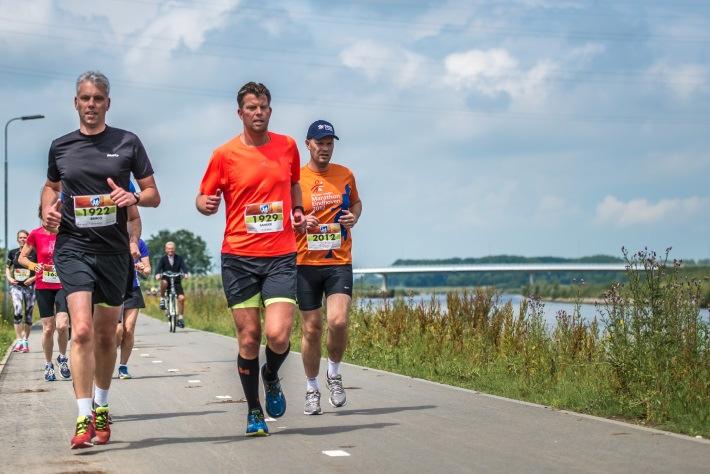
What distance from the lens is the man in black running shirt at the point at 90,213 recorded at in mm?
7957

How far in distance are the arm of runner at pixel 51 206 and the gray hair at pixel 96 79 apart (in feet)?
2.14

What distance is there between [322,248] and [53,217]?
2.65m

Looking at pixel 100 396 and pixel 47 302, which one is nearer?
pixel 100 396

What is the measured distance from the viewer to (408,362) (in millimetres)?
14992

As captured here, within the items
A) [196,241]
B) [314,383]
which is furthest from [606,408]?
[196,241]

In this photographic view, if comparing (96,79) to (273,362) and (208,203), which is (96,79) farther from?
(273,362)

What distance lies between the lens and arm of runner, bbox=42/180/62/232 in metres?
7.97

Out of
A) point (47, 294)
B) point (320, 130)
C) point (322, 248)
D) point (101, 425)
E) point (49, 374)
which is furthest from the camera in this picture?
point (47, 294)

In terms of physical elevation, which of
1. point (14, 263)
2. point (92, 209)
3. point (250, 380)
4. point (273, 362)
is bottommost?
point (250, 380)

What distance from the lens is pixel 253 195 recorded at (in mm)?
8273

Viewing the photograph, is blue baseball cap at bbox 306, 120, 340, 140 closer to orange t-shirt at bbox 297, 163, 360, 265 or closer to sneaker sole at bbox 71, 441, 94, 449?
orange t-shirt at bbox 297, 163, 360, 265

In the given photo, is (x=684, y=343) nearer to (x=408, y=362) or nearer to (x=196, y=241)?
(x=408, y=362)

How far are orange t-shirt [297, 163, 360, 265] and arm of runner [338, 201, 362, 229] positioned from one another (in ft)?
0.14

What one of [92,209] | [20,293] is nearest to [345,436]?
[92,209]
